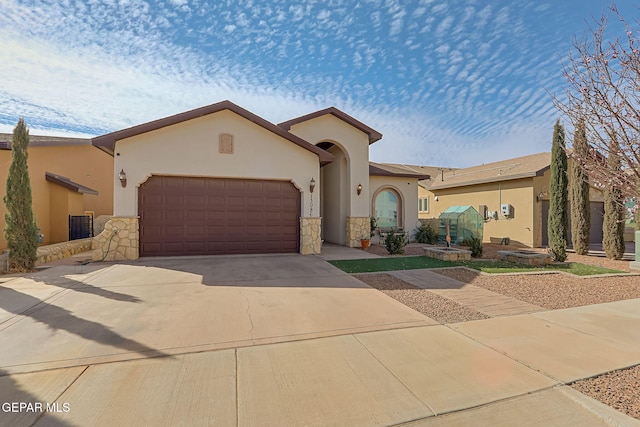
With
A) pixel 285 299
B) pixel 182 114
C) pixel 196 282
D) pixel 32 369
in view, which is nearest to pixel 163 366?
pixel 32 369

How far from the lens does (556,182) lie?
12.7 meters

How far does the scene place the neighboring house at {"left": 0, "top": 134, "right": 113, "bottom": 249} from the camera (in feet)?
40.3

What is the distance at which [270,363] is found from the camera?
3.51 metres

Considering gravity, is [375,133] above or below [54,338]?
above

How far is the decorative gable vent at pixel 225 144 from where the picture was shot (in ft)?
35.3

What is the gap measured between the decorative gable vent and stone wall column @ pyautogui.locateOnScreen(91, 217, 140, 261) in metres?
3.65

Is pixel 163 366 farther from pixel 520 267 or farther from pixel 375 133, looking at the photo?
pixel 375 133

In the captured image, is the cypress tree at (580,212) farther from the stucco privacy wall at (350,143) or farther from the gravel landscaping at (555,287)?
the stucco privacy wall at (350,143)

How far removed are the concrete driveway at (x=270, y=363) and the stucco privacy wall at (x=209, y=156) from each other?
491cm

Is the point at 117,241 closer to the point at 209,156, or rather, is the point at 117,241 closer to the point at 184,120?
the point at 209,156

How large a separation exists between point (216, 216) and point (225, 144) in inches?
101

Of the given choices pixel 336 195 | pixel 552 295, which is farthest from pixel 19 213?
pixel 552 295

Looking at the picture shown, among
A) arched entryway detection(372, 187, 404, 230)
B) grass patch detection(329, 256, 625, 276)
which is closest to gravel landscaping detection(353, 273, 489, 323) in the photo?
grass patch detection(329, 256, 625, 276)

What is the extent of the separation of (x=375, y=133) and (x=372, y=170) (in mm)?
2048
